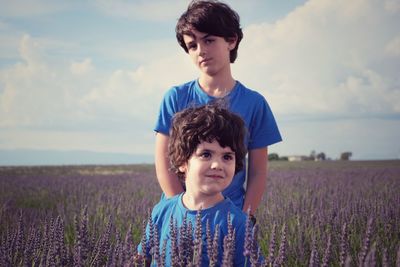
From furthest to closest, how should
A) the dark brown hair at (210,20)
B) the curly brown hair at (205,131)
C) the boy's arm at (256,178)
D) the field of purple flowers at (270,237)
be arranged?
1. the boy's arm at (256,178)
2. the dark brown hair at (210,20)
3. the curly brown hair at (205,131)
4. the field of purple flowers at (270,237)

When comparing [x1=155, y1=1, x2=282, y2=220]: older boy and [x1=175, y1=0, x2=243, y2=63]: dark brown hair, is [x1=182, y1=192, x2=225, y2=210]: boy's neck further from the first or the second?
[x1=175, y1=0, x2=243, y2=63]: dark brown hair

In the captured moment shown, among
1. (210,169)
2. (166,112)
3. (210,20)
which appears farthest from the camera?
(166,112)

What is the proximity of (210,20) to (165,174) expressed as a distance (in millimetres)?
977

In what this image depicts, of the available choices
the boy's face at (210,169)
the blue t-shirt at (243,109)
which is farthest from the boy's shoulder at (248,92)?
the boy's face at (210,169)

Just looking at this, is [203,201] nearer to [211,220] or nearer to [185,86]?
[211,220]

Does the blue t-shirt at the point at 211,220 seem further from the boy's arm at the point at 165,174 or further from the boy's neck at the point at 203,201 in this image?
the boy's arm at the point at 165,174

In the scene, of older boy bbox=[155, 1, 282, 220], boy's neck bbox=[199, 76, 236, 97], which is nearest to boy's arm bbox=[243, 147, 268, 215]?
older boy bbox=[155, 1, 282, 220]

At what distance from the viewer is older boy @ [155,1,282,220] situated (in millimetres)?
2799

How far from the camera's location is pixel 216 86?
117 inches

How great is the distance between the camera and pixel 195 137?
7.43ft

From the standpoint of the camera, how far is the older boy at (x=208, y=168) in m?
2.14

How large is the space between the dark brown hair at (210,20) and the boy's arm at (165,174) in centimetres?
72

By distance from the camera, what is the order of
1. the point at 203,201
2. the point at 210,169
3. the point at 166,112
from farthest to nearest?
the point at 166,112 < the point at 203,201 < the point at 210,169

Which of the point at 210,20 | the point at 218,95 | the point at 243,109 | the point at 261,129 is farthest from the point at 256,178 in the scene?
the point at 210,20
